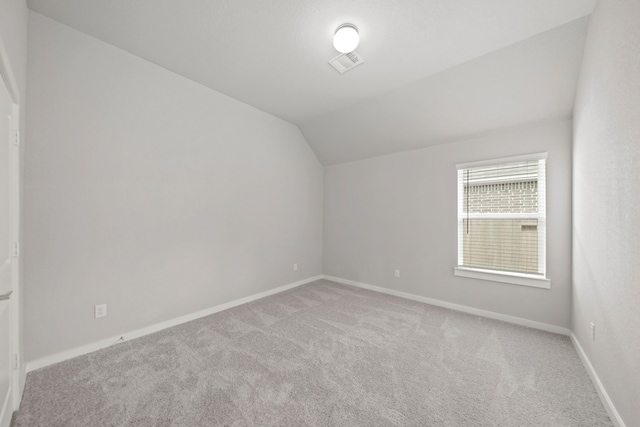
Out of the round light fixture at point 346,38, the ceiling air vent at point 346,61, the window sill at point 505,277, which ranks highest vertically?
the ceiling air vent at point 346,61

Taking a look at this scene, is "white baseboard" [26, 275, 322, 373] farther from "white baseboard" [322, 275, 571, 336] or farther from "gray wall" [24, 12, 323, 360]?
"white baseboard" [322, 275, 571, 336]

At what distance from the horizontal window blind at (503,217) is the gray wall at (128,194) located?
288 centimetres

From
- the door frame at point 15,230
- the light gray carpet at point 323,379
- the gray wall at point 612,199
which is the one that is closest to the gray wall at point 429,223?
the light gray carpet at point 323,379

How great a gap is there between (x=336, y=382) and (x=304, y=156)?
3552 millimetres

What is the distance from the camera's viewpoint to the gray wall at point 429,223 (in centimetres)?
267

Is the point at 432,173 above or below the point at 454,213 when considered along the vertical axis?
above

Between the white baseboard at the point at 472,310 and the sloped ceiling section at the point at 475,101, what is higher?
the sloped ceiling section at the point at 475,101

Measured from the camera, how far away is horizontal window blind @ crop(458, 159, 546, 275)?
284 cm

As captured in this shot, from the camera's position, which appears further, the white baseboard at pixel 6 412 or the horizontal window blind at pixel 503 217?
the horizontal window blind at pixel 503 217

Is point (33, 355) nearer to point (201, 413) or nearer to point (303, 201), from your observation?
point (201, 413)

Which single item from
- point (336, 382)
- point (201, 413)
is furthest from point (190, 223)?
point (336, 382)

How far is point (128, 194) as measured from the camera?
2459mm

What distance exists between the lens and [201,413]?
1.54 m

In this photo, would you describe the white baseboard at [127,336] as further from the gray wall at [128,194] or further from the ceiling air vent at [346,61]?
the ceiling air vent at [346,61]
